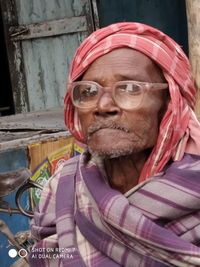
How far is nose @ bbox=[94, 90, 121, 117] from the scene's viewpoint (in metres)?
1.97

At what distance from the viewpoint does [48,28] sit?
5.96 metres

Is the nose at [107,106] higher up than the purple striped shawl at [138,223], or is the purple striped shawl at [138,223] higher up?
the nose at [107,106]

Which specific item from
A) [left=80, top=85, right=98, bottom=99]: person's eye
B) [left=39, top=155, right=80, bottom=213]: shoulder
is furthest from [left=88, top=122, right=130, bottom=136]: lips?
[left=39, top=155, right=80, bottom=213]: shoulder

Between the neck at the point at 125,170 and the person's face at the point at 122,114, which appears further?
the neck at the point at 125,170

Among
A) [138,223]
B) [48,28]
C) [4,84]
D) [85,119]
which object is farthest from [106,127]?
[4,84]

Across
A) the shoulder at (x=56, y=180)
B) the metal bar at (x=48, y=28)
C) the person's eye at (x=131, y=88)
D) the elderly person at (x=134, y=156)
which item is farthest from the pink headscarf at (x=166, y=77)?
the metal bar at (x=48, y=28)

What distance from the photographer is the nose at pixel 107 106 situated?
1970 mm

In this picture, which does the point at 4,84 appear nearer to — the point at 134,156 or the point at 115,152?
the point at 134,156

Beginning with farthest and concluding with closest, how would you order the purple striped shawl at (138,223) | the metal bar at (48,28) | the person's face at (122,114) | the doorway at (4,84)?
the doorway at (4,84)
the metal bar at (48,28)
the person's face at (122,114)
the purple striped shawl at (138,223)

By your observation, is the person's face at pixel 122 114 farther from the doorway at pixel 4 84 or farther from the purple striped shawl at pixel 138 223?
the doorway at pixel 4 84

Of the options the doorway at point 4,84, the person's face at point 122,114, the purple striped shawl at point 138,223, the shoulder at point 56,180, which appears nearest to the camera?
the purple striped shawl at point 138,223

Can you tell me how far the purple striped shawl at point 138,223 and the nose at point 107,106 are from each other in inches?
9.9

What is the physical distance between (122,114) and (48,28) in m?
4.15

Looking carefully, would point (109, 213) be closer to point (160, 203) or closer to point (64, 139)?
point (160, 203)
